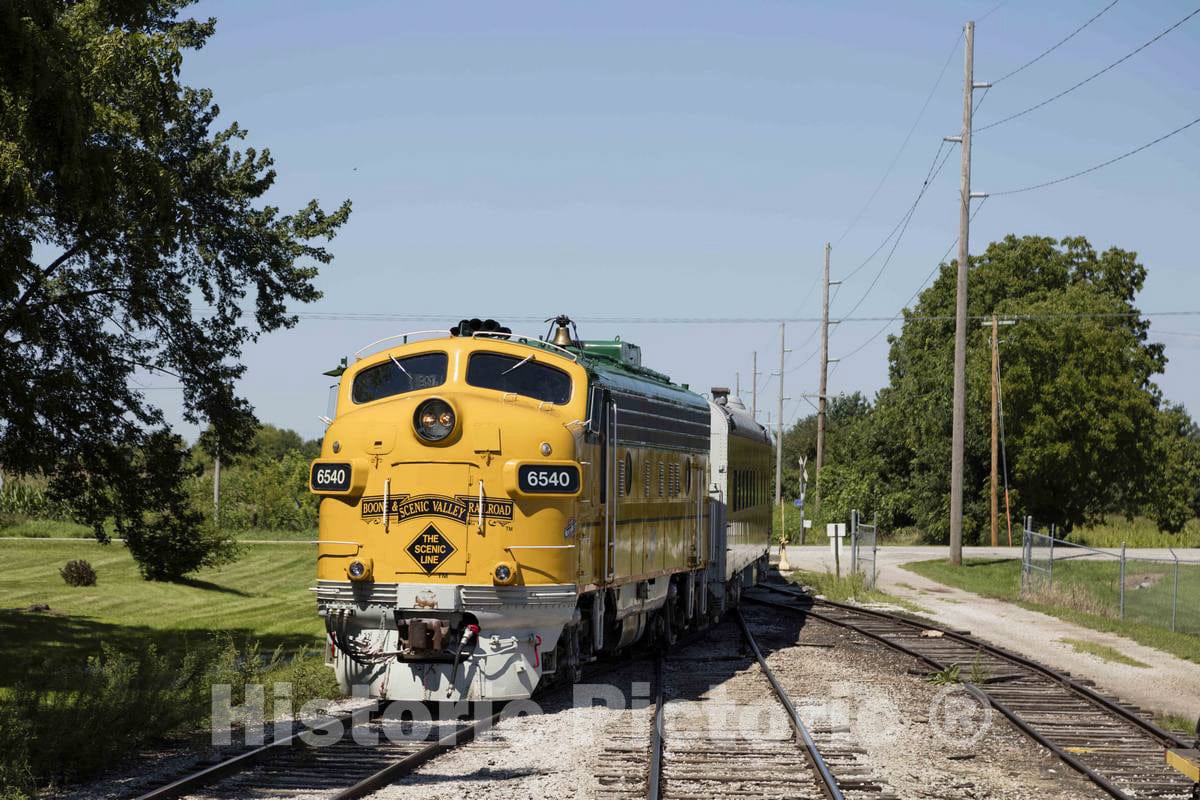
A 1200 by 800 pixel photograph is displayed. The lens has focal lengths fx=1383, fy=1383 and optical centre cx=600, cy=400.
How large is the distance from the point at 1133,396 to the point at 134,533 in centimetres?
5131

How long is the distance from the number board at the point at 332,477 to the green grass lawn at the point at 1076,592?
45.2 feet

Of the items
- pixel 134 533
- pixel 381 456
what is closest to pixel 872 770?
pixel 381 456

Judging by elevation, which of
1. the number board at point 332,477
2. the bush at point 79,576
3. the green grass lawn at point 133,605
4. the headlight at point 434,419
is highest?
the headlight at point 434,419

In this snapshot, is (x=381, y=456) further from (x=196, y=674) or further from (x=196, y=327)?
(x=196, y=327)

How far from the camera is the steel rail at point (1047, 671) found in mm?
13525

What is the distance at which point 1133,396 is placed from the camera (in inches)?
2491

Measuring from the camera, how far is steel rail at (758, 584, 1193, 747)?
1352cm

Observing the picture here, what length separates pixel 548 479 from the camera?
44.7 ft

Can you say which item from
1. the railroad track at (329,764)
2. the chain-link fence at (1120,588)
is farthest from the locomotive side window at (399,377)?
the chain-link fence at (1120,588)

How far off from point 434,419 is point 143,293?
433 inches

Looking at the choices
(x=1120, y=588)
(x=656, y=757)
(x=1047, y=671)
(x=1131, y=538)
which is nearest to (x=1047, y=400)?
(x=1131, y=538)

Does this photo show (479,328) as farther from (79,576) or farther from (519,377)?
(79,576)

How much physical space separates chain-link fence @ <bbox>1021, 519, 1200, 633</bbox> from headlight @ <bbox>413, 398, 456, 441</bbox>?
15149mm

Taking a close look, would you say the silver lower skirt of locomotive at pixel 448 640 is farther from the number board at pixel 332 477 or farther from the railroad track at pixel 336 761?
the number board at pixel 332 477
